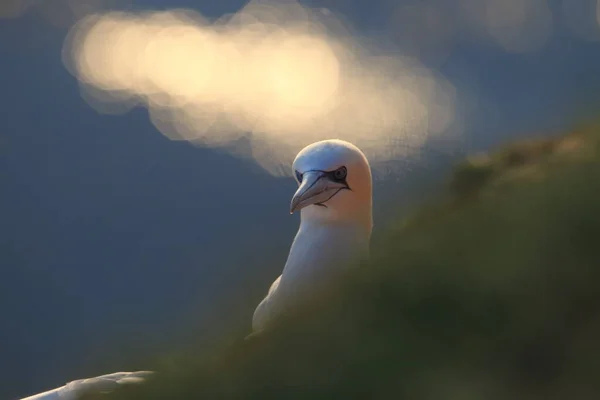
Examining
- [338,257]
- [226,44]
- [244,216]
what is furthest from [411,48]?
[338,257]

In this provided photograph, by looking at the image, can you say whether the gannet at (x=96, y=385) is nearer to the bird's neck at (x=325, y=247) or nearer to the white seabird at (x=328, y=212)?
the white seabird at (x=328, y=212)

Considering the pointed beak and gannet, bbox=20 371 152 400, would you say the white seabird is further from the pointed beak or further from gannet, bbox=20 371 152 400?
gannet, bbox=20 371 152 400

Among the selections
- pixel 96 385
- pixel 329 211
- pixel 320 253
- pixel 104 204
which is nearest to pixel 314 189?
pixel 329 211

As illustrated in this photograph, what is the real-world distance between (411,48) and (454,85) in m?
1.54

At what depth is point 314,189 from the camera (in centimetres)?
525

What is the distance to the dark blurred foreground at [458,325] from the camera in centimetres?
176

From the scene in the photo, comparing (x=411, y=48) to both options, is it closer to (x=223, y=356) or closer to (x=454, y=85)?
(x=454, y=85)

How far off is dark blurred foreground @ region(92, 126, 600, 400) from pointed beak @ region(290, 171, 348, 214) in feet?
10.1

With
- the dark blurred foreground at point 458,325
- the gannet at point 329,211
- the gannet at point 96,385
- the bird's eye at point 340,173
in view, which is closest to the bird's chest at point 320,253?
the gannet at point 329,211

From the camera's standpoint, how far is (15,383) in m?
15.8

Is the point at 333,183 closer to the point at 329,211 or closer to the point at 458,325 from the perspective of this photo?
the point at 329,211

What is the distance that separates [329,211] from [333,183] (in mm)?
197

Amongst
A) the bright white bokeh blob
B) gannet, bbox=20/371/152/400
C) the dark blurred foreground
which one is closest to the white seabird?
gannet, bbox=20/371/152/400

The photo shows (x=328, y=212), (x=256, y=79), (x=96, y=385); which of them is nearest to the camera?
(x=96, y=385)
